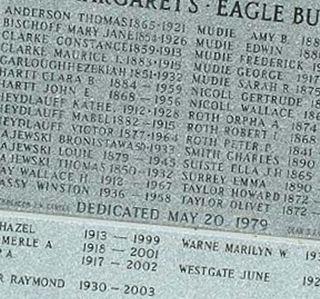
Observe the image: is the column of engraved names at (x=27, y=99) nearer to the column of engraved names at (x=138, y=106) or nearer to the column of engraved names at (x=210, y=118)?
the column of engraved names at (x=138, y=106)

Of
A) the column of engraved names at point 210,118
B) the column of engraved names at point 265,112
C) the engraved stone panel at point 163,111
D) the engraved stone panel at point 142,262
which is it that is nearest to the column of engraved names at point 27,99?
the engraved stone panel at point 163,111

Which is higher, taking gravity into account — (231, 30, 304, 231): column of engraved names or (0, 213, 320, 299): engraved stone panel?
(231, 30, 304, 231): column of engraved names

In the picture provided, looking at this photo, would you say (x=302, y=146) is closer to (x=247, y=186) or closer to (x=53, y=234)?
(x=247, y=186)

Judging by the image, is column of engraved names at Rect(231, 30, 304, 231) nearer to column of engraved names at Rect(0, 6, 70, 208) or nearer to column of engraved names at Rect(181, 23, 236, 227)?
column of engraved names at Rect(181, 23, 236, 227)

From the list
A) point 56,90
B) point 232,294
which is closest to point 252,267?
point 232,294

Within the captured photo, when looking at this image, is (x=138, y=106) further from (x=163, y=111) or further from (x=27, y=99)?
(x=27, y=99)

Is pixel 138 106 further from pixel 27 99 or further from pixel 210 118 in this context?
pixel 27 99

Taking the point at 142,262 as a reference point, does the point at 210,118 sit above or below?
above

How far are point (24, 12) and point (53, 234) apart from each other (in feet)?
2.28

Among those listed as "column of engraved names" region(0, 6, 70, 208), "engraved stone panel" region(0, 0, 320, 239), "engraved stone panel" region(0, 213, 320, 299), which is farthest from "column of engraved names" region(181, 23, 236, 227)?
"column of engraved names" region(0, 6, 70, 208)

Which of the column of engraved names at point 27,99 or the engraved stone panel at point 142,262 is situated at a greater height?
the column of engraved names at point 27,99

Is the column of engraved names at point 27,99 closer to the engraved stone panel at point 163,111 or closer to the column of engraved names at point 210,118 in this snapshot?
the engraved stone panel at point 163,111

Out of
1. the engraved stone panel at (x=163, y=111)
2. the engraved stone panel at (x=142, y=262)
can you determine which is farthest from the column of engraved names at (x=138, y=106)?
the engraved stone panel at (x=142, y=262)

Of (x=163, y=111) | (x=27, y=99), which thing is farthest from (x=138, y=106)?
(x=27, y=99)
